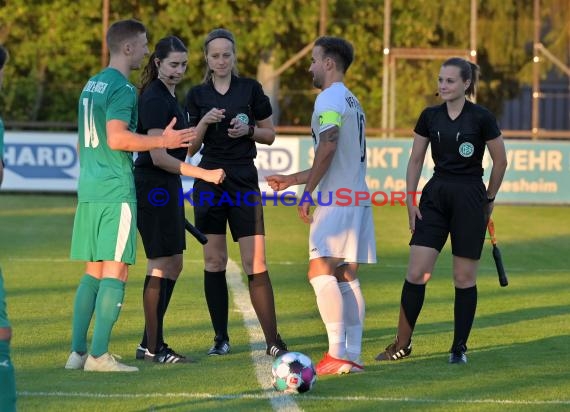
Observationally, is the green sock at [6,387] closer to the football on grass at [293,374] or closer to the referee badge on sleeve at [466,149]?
the football on grass at [293,374]

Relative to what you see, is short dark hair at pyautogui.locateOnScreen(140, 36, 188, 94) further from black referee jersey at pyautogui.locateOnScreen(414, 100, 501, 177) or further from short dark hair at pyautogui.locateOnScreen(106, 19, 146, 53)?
black referee jersey at pyautogui.locateOnScreen(414, 100, 501, 177)

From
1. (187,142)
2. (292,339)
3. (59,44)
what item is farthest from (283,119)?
(187,142)

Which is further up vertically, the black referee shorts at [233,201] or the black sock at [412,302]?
the black referee shorts at [233,201]

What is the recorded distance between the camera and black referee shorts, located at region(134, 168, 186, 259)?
8602mm

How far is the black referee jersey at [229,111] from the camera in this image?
9016 millimetres

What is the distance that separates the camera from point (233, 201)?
9047 millimetres

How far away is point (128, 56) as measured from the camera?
8000 mm

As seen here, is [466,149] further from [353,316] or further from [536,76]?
[536,76]

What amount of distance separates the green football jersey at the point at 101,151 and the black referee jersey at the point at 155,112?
17.6 inches

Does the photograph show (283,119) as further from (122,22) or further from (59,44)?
(122,22)

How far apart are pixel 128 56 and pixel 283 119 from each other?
2259 centimetres

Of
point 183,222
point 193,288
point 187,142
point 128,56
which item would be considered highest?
point 128,56

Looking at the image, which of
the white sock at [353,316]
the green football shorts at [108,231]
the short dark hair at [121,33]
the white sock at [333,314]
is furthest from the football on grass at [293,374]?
the short dark hair at [121,33]

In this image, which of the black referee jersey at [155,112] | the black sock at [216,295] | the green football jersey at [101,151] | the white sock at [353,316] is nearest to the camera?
the green football jersey at [101,151]
